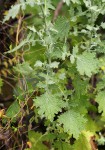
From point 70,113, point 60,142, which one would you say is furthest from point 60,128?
point 70,113

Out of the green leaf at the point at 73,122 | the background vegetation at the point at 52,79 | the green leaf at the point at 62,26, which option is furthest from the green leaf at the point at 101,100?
the green leaf at the point at 62,26

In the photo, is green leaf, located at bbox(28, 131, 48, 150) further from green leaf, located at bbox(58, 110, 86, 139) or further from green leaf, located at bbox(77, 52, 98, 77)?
green leaf, located at bbox(77, 52, 98, 77)

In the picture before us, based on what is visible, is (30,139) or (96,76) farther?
(96,76)

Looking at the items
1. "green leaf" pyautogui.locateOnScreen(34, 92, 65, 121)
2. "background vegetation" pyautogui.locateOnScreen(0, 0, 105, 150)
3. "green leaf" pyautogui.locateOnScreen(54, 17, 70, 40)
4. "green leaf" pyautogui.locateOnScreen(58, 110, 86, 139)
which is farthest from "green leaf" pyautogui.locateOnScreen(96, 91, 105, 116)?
"green leaf" pyautogui.locateOnScreen(54, 17, 70, 40)

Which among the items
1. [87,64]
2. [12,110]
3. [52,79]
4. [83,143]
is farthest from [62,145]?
[87,64]

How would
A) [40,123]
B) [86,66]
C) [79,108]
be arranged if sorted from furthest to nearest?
1. [40,123]
2. [79,108]
3. [86,66]

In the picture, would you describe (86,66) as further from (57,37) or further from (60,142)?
(60,142)

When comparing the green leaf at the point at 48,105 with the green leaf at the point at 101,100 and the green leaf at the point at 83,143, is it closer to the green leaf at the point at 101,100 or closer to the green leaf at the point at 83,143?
the green leaf at the point at 101,100
